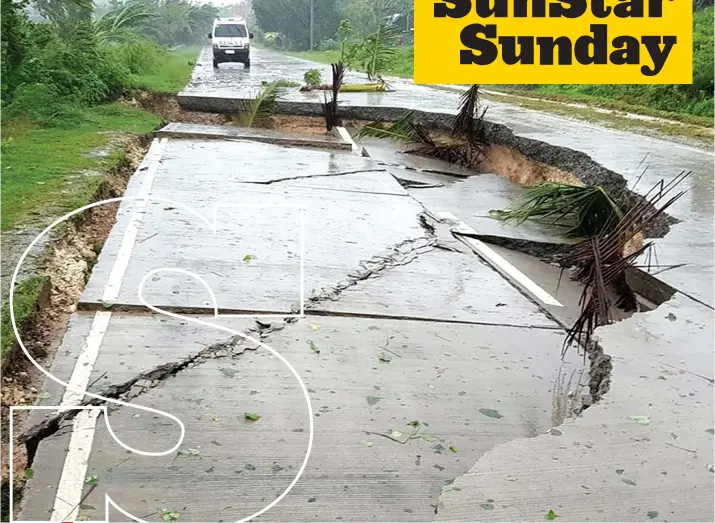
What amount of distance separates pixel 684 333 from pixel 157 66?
1933 centimetres

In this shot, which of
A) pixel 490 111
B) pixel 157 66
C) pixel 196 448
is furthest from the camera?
pixel 157 66

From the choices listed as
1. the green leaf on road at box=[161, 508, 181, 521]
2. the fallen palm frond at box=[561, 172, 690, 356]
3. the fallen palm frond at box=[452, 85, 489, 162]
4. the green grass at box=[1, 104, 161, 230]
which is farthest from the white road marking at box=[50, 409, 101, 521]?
the fallen palm frond at box=[452, 85, 489, 162]

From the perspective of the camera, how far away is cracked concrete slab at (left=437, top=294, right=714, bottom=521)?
285 cm

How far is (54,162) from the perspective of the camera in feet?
28.2

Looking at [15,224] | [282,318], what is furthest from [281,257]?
[15,224]

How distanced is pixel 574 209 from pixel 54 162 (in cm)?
562

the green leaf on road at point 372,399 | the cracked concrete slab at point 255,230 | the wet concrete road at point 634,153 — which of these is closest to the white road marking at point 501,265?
the cracked concrete slab at point 255,230

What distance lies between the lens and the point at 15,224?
6113 millimetres

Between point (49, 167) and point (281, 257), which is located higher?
point (49, 167)

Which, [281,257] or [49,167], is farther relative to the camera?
[49,167]

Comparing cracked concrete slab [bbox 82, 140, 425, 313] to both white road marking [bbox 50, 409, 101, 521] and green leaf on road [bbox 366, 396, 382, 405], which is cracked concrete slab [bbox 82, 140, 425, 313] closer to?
green leaf on road [bbox 366, 396, 382, 405]

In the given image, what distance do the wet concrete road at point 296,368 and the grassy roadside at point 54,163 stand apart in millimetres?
423

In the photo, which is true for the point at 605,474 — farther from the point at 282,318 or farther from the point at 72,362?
the point at 72,362

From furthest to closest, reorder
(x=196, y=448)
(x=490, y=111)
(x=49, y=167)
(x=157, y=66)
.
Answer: (x=157, y=66) < (x=490, y=111) < (x=49, y=167) < (x=196, y=448)
